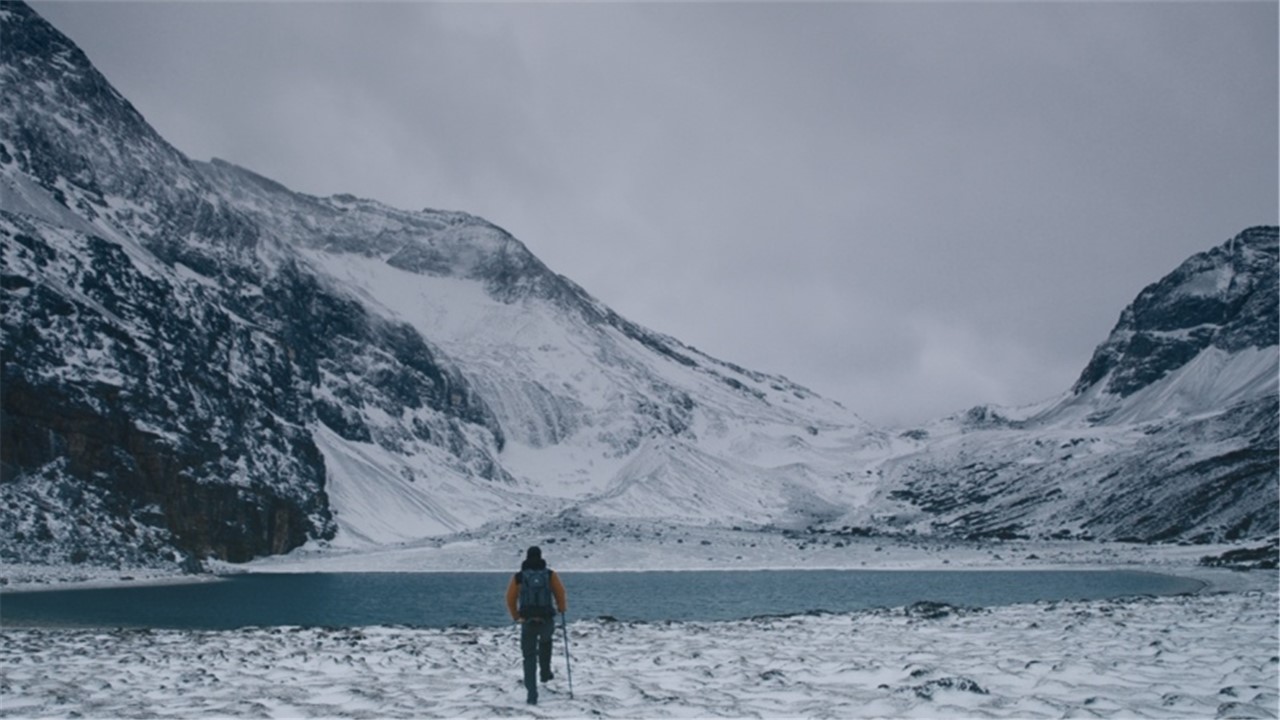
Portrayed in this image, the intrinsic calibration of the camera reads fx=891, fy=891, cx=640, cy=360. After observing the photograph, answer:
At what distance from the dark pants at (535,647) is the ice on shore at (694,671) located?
1.53 ft

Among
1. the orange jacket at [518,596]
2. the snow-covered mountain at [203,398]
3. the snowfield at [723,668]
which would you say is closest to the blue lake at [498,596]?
the snowfield at [723,668]

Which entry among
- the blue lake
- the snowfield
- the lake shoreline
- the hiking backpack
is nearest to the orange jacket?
Result: the hiking backpack

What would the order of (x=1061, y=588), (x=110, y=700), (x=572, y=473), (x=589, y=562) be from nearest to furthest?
1. (x=110, y=700)
2. (x=1061, y=588)
3. (x=589, y=562)
4. (x=572, y=473)

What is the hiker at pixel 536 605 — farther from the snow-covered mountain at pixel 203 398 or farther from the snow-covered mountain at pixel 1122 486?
the snow-covered mountain at pixel 1122 486

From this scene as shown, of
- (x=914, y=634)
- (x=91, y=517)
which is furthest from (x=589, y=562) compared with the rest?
(x=914, y=634)

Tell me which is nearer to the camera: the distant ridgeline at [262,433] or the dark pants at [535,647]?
the dark pants at [535,647]

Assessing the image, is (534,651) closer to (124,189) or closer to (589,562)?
(589,562)

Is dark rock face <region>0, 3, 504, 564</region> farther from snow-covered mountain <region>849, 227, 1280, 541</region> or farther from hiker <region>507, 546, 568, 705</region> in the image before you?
snow-covered mountain <region>849, 227, 1280, 541</region>

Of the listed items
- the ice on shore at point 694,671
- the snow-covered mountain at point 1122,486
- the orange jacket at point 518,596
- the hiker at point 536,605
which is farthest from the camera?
the snow-covered mountain at point 1122,486

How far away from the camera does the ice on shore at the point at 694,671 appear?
14.8 meters

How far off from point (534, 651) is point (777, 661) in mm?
6688

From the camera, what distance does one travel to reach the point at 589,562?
93.2 metres

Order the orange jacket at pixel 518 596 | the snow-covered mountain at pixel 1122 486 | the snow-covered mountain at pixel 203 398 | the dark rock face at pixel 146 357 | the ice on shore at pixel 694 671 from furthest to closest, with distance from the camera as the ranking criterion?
the snow-covered mountain at pixel 1122 486, the snow-covered mountain at pixel 203 398, the dark rock face at pixel 146 357, the orange jacket at pixel 518 596, the ice on shore at pixel 694 671

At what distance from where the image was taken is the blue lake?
134ft
